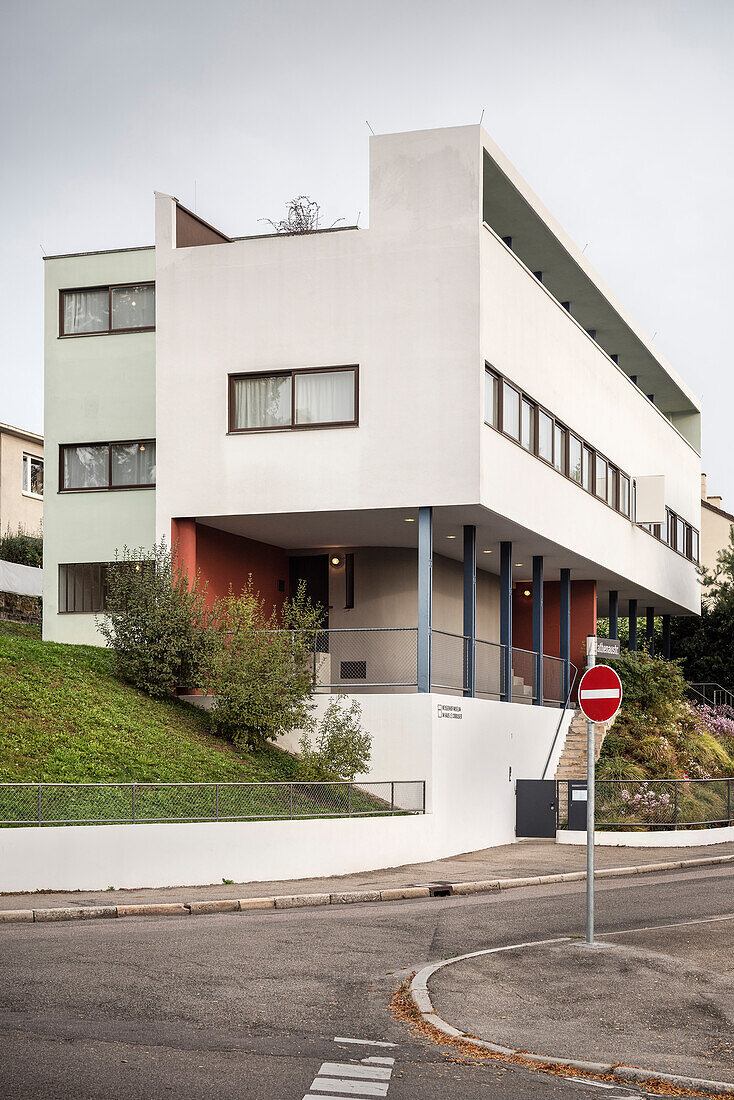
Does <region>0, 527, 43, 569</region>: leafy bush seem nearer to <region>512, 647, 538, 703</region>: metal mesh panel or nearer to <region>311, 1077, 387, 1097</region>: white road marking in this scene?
<region>512, 647, 538, 703</region>: metal mesh panel

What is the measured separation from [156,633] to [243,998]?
47.1 feet

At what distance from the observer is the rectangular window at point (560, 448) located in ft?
101

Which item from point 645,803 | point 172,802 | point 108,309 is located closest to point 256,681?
point 172,802

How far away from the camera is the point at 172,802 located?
18844 mm

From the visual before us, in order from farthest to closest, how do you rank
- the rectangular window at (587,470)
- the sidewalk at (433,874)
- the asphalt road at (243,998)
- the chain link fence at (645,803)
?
1. the rectangular window at (587,470)
2. the chain link fence at (645,803)
3. the sidewalk at (433,874)
4. the asphalt road at (243,998)

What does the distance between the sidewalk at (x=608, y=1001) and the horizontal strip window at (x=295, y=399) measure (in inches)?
549

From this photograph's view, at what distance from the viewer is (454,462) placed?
24.6 meters

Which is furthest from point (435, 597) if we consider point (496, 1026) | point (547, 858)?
point (496, 1026)

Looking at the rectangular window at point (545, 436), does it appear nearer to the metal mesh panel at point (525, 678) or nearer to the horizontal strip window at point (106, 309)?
the metal mesh panel at point (525, 678)

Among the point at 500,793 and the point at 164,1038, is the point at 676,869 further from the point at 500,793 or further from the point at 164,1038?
the point at 164,1038

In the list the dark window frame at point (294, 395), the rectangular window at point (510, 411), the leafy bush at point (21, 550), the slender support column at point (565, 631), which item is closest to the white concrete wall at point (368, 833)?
the slender support column at point (565, 631)

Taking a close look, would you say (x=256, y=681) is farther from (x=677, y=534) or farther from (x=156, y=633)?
(x=677, y=534)

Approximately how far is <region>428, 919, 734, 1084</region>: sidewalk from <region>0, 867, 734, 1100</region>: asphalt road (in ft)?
2.05

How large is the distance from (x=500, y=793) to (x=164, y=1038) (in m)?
18.8
